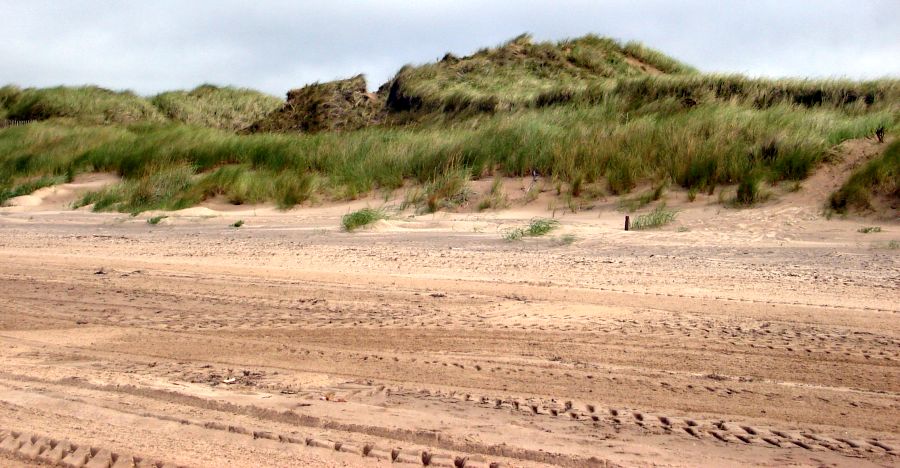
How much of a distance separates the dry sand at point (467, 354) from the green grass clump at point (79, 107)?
24.4 meters

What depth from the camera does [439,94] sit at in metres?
24.1

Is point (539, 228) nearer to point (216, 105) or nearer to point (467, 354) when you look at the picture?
point (467, 354)

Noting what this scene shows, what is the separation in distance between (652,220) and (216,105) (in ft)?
95.3

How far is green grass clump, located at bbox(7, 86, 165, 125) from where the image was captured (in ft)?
107

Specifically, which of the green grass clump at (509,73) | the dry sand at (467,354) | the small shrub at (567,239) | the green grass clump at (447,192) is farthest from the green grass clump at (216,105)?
the dry sand at (467,354)

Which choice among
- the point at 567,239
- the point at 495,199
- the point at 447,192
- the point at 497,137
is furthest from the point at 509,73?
the point at 567,239

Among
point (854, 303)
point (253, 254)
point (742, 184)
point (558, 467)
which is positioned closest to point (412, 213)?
point (253, 254)

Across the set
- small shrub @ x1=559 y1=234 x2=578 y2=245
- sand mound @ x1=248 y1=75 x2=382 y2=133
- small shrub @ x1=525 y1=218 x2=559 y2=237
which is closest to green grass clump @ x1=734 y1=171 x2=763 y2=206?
→ small shrub @ x1=525 y1=218 x2=559 y2=237

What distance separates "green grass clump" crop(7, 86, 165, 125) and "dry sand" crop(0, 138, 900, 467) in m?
24.4

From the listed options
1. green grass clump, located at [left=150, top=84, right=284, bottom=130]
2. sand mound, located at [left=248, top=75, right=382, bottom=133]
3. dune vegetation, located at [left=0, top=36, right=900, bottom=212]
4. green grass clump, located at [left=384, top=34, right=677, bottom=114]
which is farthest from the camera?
green grass clump, located at [left=150, top=84, right=284, bottom=130]

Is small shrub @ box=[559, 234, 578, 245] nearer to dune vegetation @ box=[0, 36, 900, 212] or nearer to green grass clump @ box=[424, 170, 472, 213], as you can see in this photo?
dune vegetation @ box=[0, 36, 900, 212]

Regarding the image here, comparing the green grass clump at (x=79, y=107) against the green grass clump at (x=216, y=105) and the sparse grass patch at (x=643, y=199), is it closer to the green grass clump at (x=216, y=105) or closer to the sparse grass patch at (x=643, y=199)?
the green grass clump at (x=216, y=105)

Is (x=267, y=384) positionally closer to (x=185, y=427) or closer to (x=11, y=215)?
(x=185, y=427)

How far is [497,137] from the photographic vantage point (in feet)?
52.8
